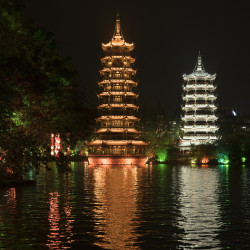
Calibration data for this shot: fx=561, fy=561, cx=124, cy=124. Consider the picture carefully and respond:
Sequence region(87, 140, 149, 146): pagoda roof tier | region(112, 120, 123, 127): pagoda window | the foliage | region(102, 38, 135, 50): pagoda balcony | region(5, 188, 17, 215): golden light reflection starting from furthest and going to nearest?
1. region(102, 38, 135, 50): pagoda balcony
2. region(112, 120, 123, 127): pagoda window
3. region(87, 140, 149, 146): pagoda roof tier
4. region(5, 188, 17, 215): golden light reflection
5. the foliage

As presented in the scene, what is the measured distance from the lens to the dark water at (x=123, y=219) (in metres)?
18.2

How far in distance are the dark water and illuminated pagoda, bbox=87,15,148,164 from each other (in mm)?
61984

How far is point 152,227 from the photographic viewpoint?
21078 mm

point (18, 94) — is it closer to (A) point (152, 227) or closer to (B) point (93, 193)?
(A) point (152, 227)

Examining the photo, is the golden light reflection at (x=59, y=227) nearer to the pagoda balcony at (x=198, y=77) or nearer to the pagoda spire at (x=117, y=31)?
the pagoda spire at (x=117, y=31)

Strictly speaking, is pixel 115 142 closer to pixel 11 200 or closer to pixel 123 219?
pixel 11 200

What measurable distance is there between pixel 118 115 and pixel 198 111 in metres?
31.8

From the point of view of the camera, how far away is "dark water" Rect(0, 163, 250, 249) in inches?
718

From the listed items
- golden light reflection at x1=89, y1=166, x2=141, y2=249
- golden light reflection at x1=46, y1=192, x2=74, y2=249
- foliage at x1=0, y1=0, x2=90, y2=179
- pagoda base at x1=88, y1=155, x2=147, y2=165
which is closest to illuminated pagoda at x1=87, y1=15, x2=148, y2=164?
pagoda base at x1=88, y1=155, x2=147, y2=165

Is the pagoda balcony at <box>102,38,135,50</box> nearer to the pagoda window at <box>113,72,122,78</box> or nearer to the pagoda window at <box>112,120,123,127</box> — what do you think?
the pagoda window at <box>113,72,122,78</box>

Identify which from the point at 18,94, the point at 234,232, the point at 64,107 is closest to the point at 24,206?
the point at 64,107

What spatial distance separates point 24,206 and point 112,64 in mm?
76091

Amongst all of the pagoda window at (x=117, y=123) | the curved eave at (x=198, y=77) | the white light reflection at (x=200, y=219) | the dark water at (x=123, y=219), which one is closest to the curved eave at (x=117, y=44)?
the pagoda window at (x=117, y=123)

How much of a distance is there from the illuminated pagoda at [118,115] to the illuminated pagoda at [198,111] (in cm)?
2494
